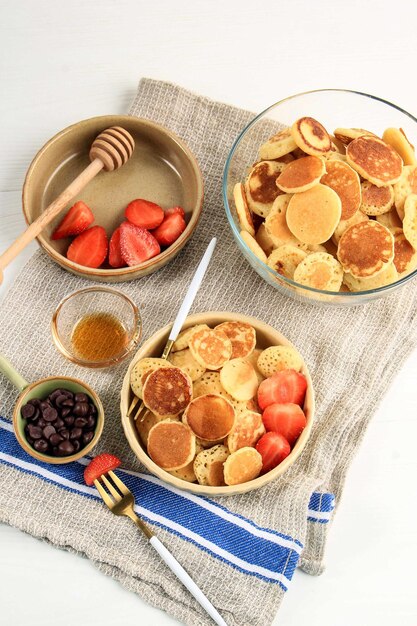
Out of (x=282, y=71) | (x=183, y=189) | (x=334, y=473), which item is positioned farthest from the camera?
(x=282, y=71)

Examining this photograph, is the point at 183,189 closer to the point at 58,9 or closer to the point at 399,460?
the point at 58,9

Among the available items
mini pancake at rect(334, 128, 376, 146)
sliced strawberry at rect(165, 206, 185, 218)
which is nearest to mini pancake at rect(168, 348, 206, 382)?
sliced strawberry at rect(165, 206, 185, 218)

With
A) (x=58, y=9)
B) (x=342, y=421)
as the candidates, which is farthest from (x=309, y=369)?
(x=58, y=9)

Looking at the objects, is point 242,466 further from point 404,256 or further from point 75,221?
point 75,221

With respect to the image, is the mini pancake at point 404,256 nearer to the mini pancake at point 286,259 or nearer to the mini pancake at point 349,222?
the mini pancake at point 349,222

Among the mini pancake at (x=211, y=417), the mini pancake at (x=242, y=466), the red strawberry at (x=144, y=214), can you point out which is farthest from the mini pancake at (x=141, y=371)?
the red strawberry at (x=144, y=214)

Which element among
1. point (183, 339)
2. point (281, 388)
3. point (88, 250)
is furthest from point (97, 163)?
point (281, 388)
